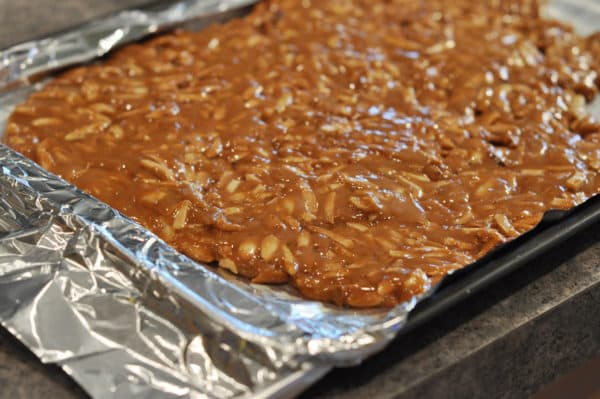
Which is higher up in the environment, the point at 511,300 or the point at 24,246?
the point at 24,246

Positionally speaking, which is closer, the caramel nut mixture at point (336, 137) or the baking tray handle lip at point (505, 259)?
the baking tray handle lip at point (505, 259)

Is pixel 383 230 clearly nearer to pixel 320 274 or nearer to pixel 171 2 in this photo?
pixel 320 274

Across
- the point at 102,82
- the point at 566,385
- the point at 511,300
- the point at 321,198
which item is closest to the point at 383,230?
the point at 321,198

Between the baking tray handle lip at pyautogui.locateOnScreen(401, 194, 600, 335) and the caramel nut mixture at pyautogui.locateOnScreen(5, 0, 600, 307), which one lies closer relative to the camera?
the baking tray handle lip at pyautogui.locateOnScreen(401, 194, 600, 335)

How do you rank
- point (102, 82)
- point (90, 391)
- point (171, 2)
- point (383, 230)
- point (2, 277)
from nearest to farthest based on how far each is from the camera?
point (90, 391) → point (2, 277) → point (383, 230) → point (102, 82) → point (171, 2)
